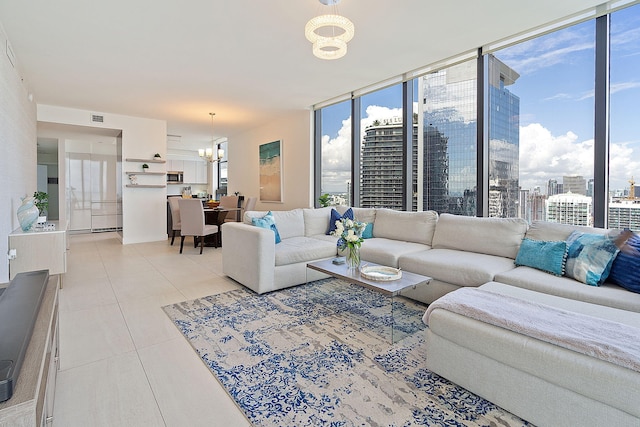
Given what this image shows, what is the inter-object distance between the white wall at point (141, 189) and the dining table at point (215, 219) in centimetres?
128

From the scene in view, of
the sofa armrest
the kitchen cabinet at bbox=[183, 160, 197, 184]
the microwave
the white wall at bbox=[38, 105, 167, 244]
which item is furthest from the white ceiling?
the kitchen cabinet at bbox=[183, 160, 197, 184]

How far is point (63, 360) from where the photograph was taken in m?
2.04

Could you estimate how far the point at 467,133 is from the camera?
404 cm

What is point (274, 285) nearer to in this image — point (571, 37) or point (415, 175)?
point (415, 175)

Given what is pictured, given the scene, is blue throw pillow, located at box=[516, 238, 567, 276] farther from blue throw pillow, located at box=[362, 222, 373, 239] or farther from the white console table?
the white console table

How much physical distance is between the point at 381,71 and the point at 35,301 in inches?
168

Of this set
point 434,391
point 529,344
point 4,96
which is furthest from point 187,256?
point 529,344

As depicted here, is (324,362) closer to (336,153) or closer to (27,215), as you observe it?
(27,215)

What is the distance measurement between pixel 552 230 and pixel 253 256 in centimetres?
288

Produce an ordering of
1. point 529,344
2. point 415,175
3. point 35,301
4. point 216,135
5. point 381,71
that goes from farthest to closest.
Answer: point 216,135 → point 415,175 → point 381,71 → point 529,344 → point 35,301

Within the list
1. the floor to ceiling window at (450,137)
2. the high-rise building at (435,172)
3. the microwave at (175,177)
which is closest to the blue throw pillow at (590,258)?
the floor to ceiling window at (450,137)

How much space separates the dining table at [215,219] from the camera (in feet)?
20.1

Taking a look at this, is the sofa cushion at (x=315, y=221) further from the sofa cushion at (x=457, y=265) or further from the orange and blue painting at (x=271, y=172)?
the orange and blue painting at (x=271, y=172)

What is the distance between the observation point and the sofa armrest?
10.6 ft
